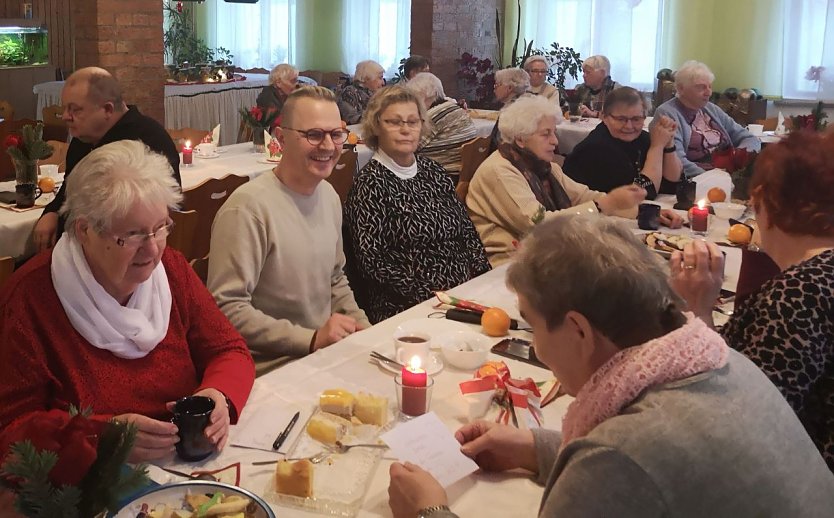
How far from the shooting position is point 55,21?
10281 mm

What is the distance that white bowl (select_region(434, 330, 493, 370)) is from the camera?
6.21 feet

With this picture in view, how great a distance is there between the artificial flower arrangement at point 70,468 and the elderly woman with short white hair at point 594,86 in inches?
283

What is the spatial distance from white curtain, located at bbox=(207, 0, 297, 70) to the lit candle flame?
10361 mm

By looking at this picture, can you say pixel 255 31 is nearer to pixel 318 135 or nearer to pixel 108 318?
pixel 318 135

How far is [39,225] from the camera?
3.28 meters

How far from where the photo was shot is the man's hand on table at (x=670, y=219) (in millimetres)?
3416

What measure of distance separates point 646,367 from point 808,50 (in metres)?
8.25

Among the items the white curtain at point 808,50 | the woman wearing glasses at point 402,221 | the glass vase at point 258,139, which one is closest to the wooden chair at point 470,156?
the glass vase at point 258,139

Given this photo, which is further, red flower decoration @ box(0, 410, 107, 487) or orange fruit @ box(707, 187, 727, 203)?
orange fruit @ box(707, 187, 727, 203)

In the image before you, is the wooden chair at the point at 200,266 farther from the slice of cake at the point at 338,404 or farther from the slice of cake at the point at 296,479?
the slice of cake at the point at 296,479

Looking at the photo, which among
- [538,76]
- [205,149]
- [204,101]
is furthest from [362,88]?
[205,149]

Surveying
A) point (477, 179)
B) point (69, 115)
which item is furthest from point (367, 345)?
point (69, 115)

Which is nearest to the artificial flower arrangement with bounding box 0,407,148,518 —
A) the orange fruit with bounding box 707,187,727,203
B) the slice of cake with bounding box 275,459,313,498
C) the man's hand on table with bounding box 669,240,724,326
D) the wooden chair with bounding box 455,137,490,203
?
the slice of cake with bounding box 275,459,313,498

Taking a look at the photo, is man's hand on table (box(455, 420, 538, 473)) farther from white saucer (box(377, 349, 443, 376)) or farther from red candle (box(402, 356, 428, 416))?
white saucer (box(377, 349, 443, 376))
